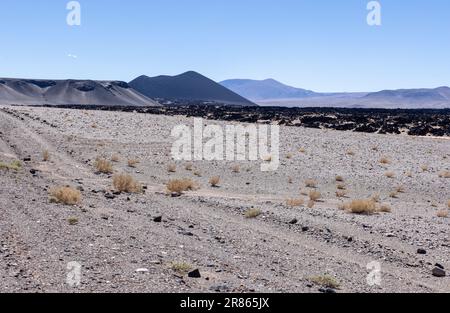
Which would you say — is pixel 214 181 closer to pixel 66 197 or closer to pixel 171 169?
pixel 171 169

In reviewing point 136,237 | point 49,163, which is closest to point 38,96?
point 49,163

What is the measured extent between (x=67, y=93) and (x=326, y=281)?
16245cm

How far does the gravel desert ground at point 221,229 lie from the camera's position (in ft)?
24.6

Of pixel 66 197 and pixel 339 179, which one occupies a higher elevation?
pixel 66 197

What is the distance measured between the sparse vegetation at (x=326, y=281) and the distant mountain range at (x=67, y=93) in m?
150

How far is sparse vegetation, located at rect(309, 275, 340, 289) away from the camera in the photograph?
7.49m

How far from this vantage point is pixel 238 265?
27.2 ft

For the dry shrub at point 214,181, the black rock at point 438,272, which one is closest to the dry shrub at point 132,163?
the dry shrub at point 214,181

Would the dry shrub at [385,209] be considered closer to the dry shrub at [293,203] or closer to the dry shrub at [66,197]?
the dry shrub at [293,203]

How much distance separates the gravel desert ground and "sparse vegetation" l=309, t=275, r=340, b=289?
0.05ft

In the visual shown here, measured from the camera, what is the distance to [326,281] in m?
7.53

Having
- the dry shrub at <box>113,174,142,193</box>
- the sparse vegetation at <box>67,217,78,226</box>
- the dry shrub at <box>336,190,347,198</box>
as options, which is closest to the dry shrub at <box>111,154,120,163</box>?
the dry shrub at <box>113,174,142,193</box>

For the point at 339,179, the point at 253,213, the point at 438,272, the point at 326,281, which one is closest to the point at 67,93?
the point at 339,179
